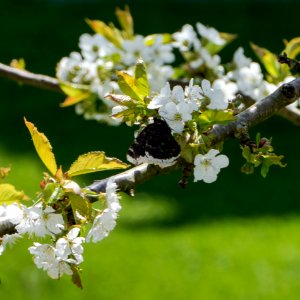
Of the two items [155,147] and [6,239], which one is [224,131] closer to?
[155,147]

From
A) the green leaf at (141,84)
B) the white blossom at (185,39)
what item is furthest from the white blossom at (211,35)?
the green leaf at (141,84)

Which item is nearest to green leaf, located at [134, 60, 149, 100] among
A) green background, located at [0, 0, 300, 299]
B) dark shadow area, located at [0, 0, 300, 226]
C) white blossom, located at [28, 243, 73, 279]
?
white blossom, located at [28, 243, 73, 279]

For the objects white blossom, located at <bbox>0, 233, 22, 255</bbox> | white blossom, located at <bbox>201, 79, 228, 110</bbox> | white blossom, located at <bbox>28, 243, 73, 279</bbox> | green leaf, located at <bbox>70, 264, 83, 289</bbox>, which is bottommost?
green leaf, located at <bbox>70, 264, 83, 289</bbox>

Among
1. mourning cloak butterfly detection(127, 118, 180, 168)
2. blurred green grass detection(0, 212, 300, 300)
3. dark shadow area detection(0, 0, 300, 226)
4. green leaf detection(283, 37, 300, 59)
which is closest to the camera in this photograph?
mourning cloak butterfly detection(127, 118, 180, 168)

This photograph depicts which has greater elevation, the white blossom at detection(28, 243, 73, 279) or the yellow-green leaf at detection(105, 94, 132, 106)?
the yellow-green leaf at detection(105, 94, 132, 106)

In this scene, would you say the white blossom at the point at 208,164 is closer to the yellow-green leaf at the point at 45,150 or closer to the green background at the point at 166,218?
the yellow-green leaf at the point at 45,150

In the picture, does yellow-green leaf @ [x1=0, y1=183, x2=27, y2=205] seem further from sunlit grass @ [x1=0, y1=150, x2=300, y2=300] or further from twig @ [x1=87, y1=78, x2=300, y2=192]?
sunlit grass @ [x1=0, y1=150, x2=300, y2=300]

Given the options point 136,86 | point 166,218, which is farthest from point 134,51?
point 166,218
